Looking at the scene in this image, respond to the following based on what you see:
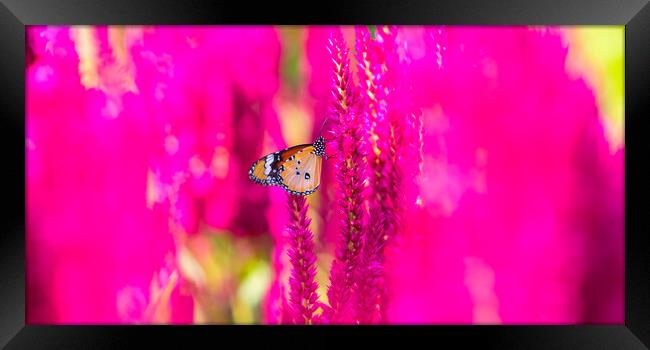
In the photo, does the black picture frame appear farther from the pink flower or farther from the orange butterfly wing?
the orange butterfly wing

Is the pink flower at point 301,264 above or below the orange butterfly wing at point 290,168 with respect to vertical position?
below

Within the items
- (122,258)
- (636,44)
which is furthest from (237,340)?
(636,44)

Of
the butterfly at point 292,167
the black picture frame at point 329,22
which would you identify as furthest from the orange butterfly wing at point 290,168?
the black picture frame at point 329,22

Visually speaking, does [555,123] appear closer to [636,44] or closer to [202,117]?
[636,44]

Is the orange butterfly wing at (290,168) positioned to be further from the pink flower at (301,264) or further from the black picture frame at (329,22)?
the black picture frame at (329,22)

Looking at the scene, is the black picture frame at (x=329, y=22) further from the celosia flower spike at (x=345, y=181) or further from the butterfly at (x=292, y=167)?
the butterfly at (x=292, y=167)

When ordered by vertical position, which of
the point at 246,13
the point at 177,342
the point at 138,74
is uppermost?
the point at 246,13

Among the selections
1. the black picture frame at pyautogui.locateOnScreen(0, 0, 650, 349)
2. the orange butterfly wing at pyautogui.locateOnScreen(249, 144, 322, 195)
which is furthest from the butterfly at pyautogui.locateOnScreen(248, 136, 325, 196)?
the black picture frame at pyautogui.locateOnScreen(0, 0, 650, 349)

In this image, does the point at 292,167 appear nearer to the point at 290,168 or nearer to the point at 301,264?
the point at 290,168
